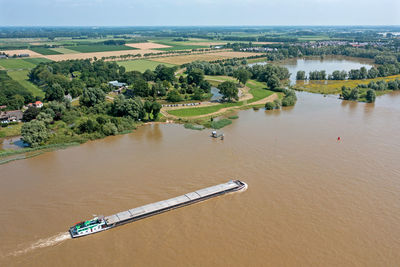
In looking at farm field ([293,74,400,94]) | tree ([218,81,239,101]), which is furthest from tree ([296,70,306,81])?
tree ([218,81,239,101])

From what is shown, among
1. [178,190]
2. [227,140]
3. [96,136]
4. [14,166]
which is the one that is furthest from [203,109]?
[14,166]

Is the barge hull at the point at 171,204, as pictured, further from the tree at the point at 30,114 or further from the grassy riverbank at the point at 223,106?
the tree at the point at 30,114

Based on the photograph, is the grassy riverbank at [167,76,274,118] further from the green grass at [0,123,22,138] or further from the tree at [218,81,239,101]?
the green grass at [0,123,22,138]

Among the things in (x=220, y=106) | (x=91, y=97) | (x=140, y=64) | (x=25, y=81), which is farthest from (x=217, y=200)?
(x=140, y=64)

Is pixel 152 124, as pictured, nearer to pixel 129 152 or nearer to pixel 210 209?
pixel 129 152

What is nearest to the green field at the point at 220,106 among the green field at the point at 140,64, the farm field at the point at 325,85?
the farm field at the point at 325,85
